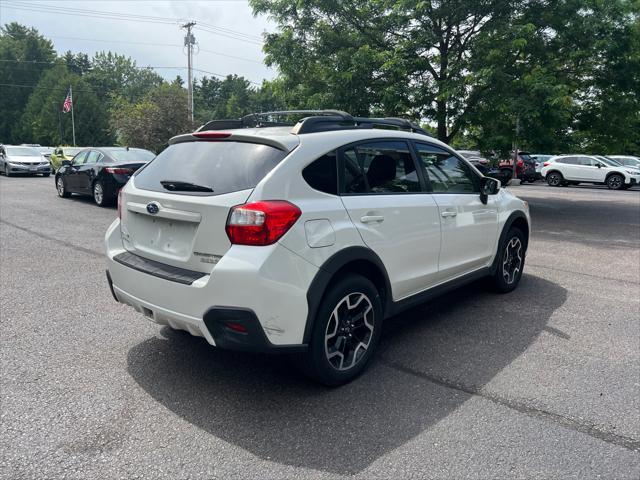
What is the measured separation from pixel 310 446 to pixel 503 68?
11444 millimetres

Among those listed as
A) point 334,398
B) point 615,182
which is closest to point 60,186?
point 334,398

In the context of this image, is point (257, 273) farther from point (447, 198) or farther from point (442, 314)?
point (442, 314)

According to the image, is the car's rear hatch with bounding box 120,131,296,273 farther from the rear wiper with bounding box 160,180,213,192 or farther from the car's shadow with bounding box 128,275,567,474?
the car's shadow with bounding box 128,275,567,474

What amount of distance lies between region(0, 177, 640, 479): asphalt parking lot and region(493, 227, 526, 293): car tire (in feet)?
0.73

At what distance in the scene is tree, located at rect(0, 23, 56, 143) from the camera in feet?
252

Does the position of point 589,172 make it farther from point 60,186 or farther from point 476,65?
point 60,186

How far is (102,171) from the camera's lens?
12227 mm

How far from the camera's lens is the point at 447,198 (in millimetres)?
4426

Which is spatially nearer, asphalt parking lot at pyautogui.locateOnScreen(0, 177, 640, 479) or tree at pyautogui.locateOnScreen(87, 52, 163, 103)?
asphalt parking lot at pyautogui.locateOnScreen(0, 177, 640, 479)

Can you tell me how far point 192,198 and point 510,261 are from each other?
392cm

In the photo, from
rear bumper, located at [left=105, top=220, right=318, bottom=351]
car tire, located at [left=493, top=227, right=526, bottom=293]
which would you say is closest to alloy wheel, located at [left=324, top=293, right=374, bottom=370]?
rear bumper, located at [left=105, top=220, right=318, bottom=351]

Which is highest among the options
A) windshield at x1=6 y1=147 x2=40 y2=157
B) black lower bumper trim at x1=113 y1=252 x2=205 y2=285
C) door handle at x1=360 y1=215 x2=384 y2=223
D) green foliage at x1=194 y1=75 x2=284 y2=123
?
green foliage at x1=194 y1=75 x2=284 y2=123

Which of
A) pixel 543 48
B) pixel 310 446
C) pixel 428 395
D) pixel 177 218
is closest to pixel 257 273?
pixel 177 218

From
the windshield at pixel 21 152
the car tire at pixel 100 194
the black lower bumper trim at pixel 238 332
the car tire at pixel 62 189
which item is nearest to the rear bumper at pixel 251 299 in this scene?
the black lower bumper trim at pixel 238 332
